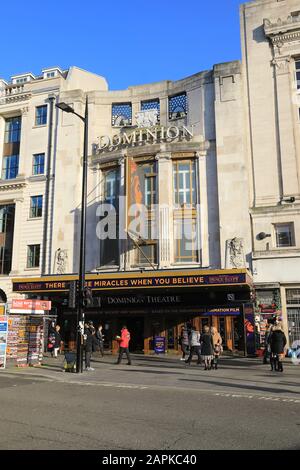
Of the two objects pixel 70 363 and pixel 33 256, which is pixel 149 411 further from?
pixel 33 256

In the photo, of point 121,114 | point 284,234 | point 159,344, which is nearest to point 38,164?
point 121,114

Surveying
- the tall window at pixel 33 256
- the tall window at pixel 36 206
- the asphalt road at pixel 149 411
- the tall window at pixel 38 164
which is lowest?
the asphalt road at pixel 149 411

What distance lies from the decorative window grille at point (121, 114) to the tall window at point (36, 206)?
7.54 meters

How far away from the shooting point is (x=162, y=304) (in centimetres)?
2548

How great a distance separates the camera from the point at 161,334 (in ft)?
82.3

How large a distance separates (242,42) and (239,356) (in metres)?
19.1

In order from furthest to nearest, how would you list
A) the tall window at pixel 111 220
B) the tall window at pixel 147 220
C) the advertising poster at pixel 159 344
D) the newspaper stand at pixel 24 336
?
the tall window at pixel 111 220 < the tall window at pixel 147 220 < the advertising poster at pixel 159 344 < the newspaper stand at pixel 24 336

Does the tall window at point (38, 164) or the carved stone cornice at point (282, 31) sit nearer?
the carved stone cornice at point (282, 31)

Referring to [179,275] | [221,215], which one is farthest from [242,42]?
[179,275]

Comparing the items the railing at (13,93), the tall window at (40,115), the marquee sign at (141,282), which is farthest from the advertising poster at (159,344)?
the railing at (13,93)

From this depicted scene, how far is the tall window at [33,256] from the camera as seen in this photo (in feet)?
98.6

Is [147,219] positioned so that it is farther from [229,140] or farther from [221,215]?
[229,140]

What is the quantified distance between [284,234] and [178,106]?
11.2 meters

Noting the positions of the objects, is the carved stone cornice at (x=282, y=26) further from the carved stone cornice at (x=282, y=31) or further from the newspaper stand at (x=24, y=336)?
the newspaper stand at (x=24, y=336)
